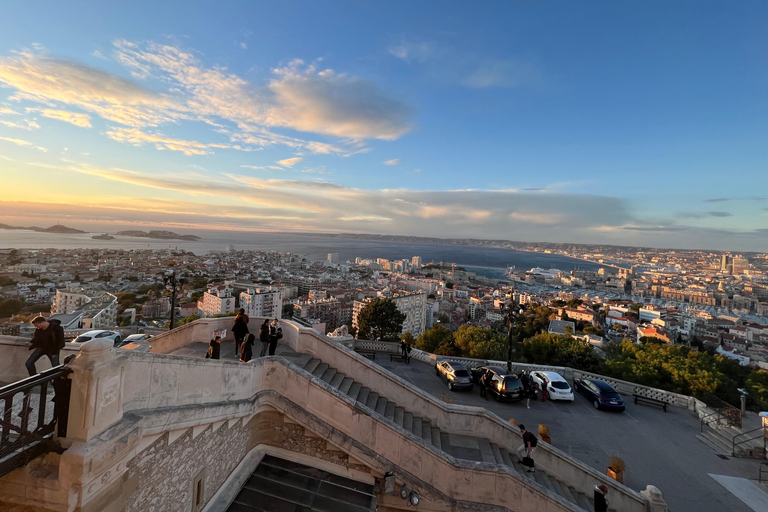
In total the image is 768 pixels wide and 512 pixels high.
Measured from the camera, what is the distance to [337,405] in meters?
5.65

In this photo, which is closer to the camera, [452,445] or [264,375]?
[264,375]

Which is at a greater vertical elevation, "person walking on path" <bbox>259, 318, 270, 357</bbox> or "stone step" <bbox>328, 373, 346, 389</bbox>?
"person walking on path" <bbox>259, 318, 270, 357</bbox>

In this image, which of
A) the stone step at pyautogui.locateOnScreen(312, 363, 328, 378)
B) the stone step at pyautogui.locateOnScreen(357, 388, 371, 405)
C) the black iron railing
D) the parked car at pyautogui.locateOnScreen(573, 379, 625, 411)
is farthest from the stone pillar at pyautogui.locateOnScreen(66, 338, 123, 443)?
the parked car at pyautogui.locateOnScreen(573, 379, 625, 411)

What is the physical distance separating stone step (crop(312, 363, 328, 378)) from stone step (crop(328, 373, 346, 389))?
0.85 feet

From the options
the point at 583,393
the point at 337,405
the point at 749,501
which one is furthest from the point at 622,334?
the point at 337,405

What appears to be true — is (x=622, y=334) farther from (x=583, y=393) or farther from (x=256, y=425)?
(x=256, y=425)

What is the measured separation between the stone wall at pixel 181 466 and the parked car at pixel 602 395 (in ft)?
37.7

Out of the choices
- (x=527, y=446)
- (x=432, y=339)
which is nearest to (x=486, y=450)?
(x=527, y=446)

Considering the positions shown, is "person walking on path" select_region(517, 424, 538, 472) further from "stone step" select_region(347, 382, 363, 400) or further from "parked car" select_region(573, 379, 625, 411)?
"parked car" select_region(573, 379, 625, 411)

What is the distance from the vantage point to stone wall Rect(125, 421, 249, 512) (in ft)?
11.3

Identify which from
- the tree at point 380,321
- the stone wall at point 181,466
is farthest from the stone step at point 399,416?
the tree at point 380,321

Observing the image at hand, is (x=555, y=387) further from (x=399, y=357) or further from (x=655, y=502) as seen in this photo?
(x=399, y=357)

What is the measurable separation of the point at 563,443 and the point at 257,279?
101 m

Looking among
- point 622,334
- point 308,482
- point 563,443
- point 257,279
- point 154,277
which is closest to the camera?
point 308,482
